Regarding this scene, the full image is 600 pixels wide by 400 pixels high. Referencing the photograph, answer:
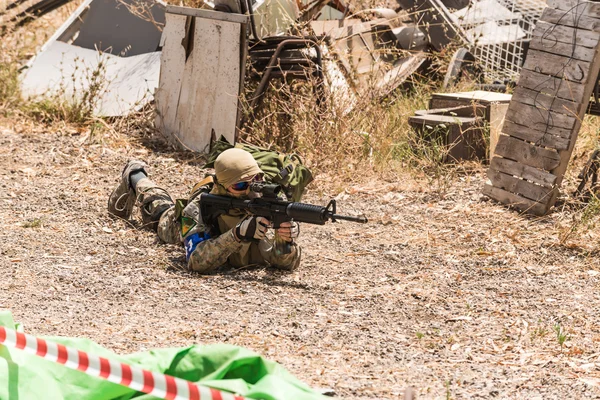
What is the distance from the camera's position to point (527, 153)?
6.64 m

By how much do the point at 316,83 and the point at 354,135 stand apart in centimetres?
61

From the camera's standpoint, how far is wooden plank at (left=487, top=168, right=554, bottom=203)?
6.44 metres

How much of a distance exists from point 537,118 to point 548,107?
0.42 ft

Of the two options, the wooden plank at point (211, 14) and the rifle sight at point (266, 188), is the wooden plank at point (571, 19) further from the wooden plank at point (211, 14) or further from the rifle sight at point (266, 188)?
the rifle sight at point (266, 188)

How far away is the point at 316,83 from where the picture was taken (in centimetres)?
768

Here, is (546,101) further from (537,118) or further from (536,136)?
(536,136)

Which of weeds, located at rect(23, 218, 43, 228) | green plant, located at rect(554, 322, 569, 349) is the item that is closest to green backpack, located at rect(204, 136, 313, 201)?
weeds, located at rect(23, 218, 43, 228)

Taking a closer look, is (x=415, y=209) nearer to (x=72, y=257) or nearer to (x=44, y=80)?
(x=72, y=257)

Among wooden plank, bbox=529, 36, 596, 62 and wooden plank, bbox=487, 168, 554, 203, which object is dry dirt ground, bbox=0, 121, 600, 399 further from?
wooden plank, bbox=529, 36, 596, 62

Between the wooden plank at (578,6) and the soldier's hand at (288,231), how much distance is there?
3016mm

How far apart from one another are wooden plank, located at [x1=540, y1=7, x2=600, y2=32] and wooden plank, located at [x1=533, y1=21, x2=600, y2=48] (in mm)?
31

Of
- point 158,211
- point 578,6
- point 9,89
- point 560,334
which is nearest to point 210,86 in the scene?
point 158,211

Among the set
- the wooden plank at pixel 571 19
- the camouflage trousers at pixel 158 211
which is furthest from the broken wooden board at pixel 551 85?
the camouflage trousers at pixel 158 211

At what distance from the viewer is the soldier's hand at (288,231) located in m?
4.90
